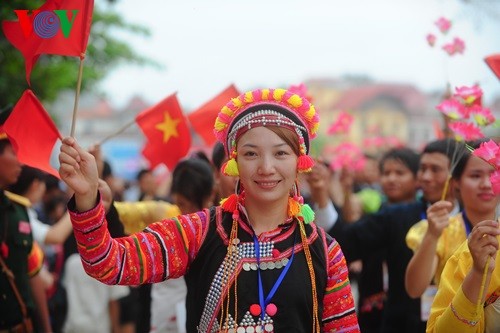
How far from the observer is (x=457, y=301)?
2.61m

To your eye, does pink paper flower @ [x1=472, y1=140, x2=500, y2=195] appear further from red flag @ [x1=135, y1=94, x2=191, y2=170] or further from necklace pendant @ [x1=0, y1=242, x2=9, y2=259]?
necklace pendant @ [x1=0, y1=242, x2=9, y2=259]

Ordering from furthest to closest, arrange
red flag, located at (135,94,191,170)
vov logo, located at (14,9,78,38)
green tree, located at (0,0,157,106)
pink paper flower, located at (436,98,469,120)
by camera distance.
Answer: green tree, located at (0,0,157,106), red flag, located at (135,94,191,170), pink paper flower, located at (436,98,469,120), vov logo, located at (14,9,78,38)

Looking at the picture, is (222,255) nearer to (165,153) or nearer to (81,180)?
(81,180)

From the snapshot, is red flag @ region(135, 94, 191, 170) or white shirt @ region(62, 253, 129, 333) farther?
white shirt @ region(62, 253, 129, 333)

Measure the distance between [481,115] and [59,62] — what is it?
10163mm

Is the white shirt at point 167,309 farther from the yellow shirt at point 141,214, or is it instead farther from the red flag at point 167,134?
the red flag at point 167,134

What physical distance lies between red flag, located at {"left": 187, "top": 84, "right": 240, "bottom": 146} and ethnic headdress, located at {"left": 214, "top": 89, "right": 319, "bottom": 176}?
6.09 feet

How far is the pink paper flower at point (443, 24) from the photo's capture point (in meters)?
4.34

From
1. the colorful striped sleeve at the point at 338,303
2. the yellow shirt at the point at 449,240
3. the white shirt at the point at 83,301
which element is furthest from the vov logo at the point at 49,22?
the white shirt at the point at 83,301

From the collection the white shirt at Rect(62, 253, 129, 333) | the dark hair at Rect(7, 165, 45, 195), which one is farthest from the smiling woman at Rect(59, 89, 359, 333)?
the white shirt at Rect(62, 253, 129, 333)

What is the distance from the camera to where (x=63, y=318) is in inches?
250

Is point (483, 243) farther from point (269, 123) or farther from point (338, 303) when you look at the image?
point (269, 123)

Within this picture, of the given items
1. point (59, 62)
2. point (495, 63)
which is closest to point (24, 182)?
point (495, 63)

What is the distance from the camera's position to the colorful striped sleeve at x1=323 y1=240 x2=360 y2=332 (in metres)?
2.65
